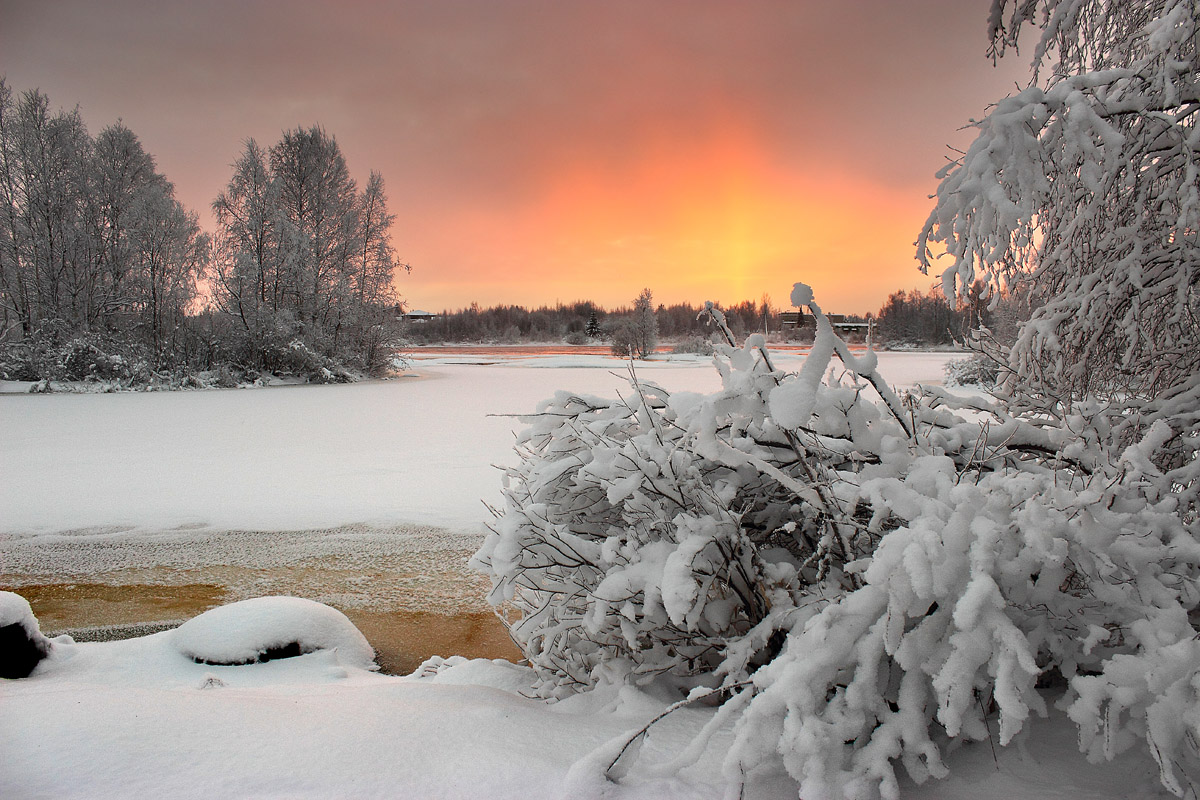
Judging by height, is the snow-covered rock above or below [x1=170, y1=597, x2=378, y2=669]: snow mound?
above

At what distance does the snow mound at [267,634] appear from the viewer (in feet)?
11.0

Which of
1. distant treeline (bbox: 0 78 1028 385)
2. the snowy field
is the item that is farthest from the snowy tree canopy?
distant treeline (bbox: 0 78 1028 385)

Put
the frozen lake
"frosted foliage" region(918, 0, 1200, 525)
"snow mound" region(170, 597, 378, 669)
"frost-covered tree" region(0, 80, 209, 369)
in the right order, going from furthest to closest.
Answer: "frost-covered tree" region(0, 80, 209, 369) < the frozen lake < "snow mound" region(170, 597, 378, 669) < "frosted foliage" region(918, 0, 1200, 525)

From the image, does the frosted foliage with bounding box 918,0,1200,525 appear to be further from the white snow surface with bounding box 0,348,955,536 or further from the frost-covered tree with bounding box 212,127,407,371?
the frost-covered tree with bounding box 212,127,407,371

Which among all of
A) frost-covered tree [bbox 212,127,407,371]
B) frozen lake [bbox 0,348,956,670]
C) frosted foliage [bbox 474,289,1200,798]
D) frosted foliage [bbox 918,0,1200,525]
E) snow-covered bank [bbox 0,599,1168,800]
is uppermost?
frost-covered tree [bbox 212,127,407,371]

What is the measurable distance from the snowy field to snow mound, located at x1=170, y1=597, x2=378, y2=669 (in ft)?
0.22

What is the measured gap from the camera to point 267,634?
3.48 metres

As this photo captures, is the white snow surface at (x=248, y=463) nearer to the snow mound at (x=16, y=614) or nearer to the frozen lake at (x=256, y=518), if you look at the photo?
the frozen lake at (x=256, y=518)

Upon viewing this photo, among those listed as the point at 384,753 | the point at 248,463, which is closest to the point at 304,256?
the point at 248,463

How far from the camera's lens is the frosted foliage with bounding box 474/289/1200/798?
4.89ft

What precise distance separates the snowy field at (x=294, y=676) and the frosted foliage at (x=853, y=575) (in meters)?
0.16

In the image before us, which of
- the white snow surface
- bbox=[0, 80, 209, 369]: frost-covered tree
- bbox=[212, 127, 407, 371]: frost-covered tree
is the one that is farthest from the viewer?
bbox=[212, 127, 407, 371]: frost-covered tree

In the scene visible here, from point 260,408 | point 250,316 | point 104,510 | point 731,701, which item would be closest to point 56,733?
point 731,701

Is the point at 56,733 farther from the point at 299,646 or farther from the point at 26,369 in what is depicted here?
the point at 26,369
